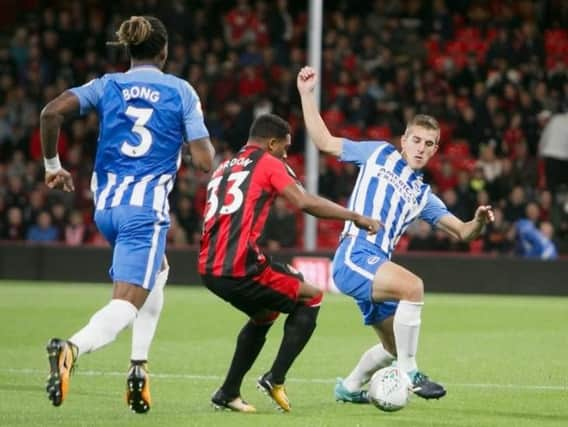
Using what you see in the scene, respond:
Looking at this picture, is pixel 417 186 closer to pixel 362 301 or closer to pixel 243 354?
pixel 362 301

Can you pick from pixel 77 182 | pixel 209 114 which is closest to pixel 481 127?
pixel 209 114

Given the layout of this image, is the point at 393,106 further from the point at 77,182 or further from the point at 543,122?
the point at 77,182

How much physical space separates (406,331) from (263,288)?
0.93 meters

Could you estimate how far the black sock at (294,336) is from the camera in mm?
7898

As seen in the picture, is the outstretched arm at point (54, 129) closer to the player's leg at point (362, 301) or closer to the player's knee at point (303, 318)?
the player's knee at point (303, 318)

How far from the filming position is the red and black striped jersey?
767 cm

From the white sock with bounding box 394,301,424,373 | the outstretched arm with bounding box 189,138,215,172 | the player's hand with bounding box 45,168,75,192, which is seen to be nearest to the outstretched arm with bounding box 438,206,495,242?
the white sock with bounding box 394,301,424,373

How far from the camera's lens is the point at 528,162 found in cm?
2022

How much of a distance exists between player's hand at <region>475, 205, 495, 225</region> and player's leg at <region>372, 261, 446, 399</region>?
0.64 metres

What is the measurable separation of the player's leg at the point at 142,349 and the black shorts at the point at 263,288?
31 centimetres

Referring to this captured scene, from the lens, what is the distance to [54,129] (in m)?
7.23

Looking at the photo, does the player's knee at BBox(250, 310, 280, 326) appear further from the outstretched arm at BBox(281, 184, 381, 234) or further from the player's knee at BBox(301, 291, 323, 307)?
the outstretched arm at BBox(281, 184, 381, 234)

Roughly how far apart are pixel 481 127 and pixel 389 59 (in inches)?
93.4

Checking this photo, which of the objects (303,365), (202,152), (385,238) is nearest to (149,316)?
(202,152)
